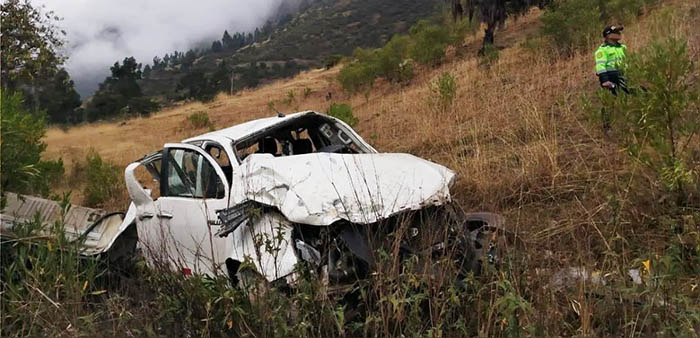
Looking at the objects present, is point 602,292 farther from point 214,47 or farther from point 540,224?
point 214,47

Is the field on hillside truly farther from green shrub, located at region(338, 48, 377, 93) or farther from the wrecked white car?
green shrub, located at region(338, 48, 377, 93)

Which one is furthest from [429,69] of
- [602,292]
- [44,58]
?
[602,292]

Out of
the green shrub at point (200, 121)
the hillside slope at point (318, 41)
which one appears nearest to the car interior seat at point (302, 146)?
the green shrub at point (200, 121)

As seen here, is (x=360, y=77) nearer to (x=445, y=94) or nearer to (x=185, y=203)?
(x=445, y=94)

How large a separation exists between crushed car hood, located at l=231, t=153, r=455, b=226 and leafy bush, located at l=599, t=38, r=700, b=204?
1596 mm

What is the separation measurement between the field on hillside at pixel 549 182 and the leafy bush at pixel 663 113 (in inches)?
10.4

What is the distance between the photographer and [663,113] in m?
4.17

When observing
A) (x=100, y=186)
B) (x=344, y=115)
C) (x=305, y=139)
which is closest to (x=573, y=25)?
(x=344, y=115)

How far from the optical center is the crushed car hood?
371cm

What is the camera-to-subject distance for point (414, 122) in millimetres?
10422

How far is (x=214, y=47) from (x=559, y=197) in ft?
414

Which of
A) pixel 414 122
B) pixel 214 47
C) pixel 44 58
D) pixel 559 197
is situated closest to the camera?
pixel 559 197

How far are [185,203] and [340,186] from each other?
1603 millimetres

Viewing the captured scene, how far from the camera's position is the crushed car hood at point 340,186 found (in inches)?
146
